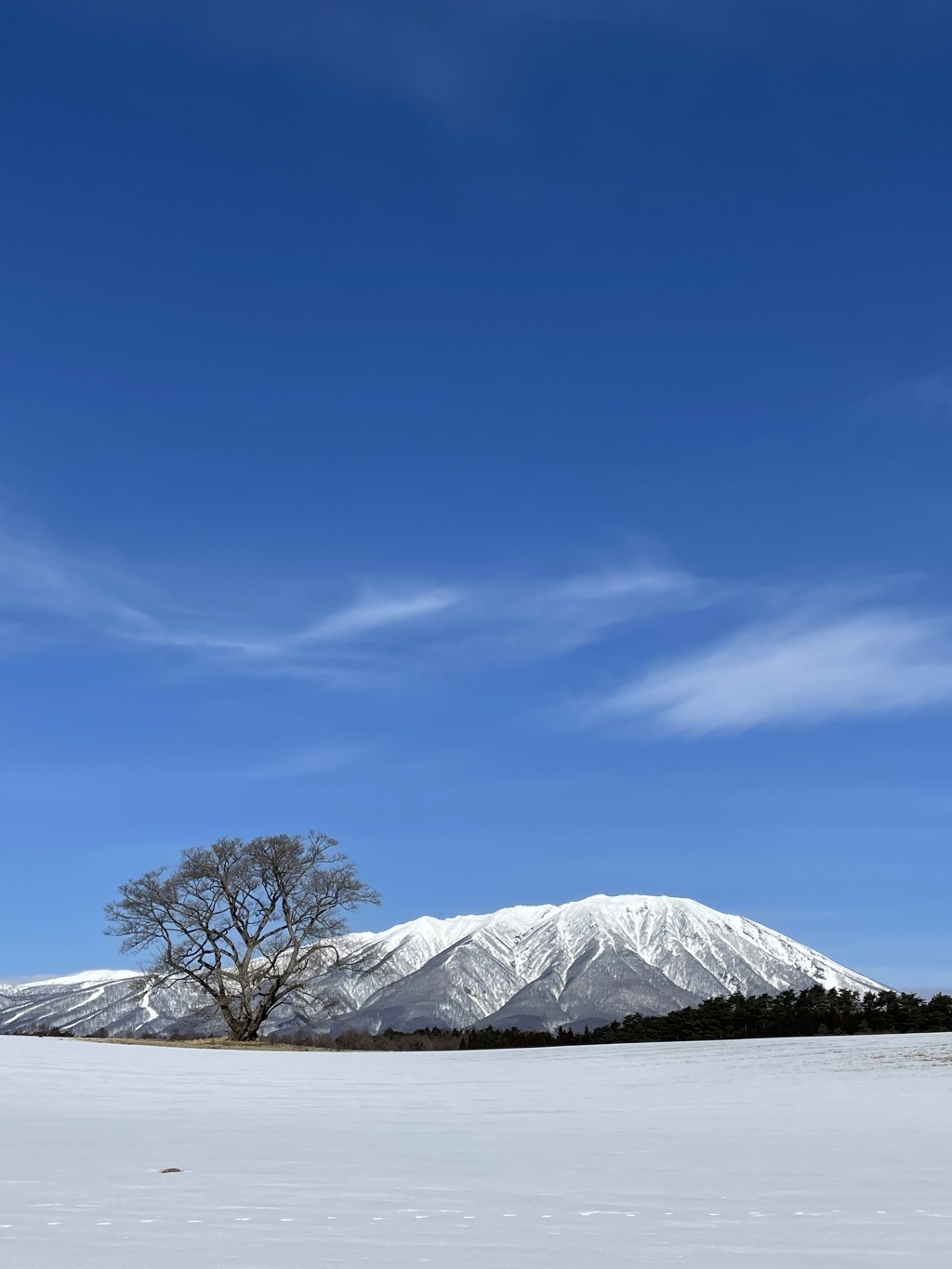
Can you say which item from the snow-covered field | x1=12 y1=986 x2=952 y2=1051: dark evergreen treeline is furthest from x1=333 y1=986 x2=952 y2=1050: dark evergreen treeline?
the snow-covered field

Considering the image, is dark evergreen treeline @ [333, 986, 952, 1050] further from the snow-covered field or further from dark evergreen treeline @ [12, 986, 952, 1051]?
the snow-covered field

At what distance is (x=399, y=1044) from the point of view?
45031mm

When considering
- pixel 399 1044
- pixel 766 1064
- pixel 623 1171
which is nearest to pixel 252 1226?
pixel 623 1171

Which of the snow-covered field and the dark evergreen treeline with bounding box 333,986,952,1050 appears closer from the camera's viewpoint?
the snow-covered field

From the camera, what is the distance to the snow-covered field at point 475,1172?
19.2ft

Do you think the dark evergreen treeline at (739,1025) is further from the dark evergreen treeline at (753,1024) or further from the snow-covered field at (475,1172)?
the snow-covered field at (475,1172)

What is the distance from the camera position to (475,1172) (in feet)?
31.2

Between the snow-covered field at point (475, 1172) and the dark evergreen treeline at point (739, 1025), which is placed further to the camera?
the dark evergreen treeline at point (739, 1025)

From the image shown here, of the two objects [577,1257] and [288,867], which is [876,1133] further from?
[288,867]

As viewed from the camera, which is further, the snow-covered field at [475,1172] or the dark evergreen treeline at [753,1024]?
the dark evergreen treeline at [753,1024]

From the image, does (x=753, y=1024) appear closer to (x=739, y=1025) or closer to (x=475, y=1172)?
(x=739, y=1025)

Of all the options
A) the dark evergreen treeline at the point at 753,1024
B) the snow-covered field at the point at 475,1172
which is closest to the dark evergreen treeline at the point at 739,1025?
the dark evergreen treeline at the point at 753,1024

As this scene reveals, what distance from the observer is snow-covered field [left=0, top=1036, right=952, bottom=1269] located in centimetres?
584

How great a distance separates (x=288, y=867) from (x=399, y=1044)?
8557mm
